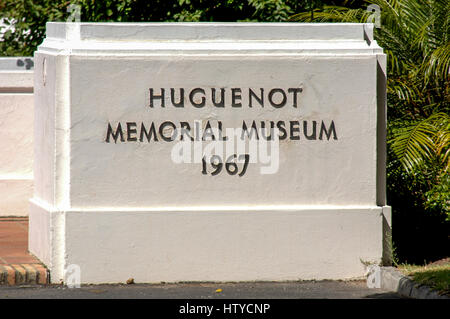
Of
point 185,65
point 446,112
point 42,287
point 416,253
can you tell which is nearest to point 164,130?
point 185,65

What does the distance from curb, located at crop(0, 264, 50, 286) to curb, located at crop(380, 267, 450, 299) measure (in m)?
3.15

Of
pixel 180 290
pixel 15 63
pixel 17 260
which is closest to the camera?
pixel 180 290

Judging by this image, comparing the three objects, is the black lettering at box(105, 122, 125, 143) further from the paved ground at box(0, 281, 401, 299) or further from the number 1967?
the paved ground at box(0, 281, 401, 299)

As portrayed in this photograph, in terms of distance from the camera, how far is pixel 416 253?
9.68 metres

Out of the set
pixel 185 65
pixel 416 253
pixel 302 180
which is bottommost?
pixel 416 253

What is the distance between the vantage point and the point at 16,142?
10.9 meters

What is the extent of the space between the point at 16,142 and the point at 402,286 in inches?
217

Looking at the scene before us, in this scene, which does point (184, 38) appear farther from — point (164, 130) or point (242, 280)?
point (242, 280)

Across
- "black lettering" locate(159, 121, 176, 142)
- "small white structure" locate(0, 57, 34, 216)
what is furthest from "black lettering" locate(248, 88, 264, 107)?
"small white structure" locate(0, 57, 34, 216)

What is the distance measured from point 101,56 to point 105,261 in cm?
190

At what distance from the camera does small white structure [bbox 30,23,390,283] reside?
801 centimetres

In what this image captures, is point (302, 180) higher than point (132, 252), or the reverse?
point (302, 180)

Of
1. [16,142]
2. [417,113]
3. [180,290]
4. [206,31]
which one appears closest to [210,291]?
[180,290]

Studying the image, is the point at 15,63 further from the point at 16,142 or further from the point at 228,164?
the point at 228,164
